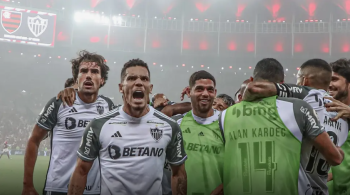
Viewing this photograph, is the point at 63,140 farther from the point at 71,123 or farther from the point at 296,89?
the point at 296,89

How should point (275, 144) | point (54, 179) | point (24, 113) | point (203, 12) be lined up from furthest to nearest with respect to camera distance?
point (203, 12)
point (24, 113)
point (54, 179)
point (275, 144)

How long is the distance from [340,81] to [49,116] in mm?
3650

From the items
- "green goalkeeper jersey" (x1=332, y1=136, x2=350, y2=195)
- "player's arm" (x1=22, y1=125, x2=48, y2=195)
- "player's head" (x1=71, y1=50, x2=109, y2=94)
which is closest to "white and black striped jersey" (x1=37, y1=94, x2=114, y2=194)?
"player's arm" (x1=22, y1=125, x2=48, y2=195)

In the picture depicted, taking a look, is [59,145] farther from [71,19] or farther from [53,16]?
[71,19]

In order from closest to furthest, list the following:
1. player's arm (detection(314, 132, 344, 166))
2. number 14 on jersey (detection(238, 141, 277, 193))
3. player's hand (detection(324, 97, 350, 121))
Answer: player's arm (detection(314, 132, 344, 166)) → number 14 on jersey (detection(238, 141, 277, 193)) → player's hand (detection(324, 97, 350, 121))

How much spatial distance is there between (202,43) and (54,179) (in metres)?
39.5

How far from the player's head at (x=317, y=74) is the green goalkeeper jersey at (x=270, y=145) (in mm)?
605

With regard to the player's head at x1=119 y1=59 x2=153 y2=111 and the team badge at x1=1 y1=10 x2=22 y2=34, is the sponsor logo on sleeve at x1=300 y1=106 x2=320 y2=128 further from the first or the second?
the team badge at x1=1 y1=10 x2=22 y2=34

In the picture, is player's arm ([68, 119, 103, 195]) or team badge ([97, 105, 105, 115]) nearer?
player's arm ([68, 119, 103, 195])

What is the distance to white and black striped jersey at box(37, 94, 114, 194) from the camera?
12.5 ft

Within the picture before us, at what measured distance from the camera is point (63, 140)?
3887mm

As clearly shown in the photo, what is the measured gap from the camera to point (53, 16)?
35750 millimetres

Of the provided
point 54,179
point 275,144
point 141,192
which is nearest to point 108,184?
point 141,192

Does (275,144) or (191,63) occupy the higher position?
(191,63)
